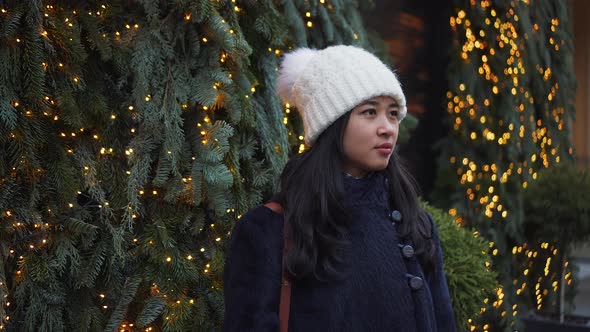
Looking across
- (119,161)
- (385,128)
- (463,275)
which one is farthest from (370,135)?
(463,275)

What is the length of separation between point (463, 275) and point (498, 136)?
2.33 meters

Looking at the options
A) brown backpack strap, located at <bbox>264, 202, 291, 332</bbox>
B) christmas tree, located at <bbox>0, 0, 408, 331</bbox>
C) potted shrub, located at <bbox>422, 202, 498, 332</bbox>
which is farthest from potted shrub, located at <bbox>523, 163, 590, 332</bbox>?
brown backpack strap, located at <bbox>264, 202, 291, 332</bbox>

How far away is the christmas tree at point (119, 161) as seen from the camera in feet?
10.3

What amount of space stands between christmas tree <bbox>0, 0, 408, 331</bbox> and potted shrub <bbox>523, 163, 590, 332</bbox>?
2.87 meters

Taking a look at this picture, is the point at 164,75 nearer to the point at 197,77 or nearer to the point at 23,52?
the point at 197,77

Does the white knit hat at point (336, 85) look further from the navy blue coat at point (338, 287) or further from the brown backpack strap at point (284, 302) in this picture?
the brown backpack strap at point (284, 302)

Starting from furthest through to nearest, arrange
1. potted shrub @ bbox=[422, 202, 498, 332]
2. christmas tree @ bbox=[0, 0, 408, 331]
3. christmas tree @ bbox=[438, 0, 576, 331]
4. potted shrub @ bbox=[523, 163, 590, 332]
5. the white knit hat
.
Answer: christmas tree @ bbox=[438, 0, 576, 331] → potted shrub @ bbox=[523, 163, 590, 332] → potted shrub @ bbox=[422, 202, 498, 332] → christmas tree @ bbox=[0, 0, 408, 331] → the white knit hat

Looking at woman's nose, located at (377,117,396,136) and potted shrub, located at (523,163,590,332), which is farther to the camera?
potted shrub, located at (523,163,590,332)

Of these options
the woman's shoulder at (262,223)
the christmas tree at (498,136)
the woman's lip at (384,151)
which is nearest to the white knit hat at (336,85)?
the woman's lip at (384,151)

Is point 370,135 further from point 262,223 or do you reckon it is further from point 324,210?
point 262,223

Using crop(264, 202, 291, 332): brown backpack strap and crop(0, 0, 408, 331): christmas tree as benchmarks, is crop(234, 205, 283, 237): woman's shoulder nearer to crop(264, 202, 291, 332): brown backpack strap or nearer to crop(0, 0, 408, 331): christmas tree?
crop(264, 202, 291, 332): brown backpack strap

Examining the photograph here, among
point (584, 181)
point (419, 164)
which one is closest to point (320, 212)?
point (584, 181)

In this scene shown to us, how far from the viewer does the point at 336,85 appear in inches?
105

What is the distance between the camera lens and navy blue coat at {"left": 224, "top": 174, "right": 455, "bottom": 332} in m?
2.51
